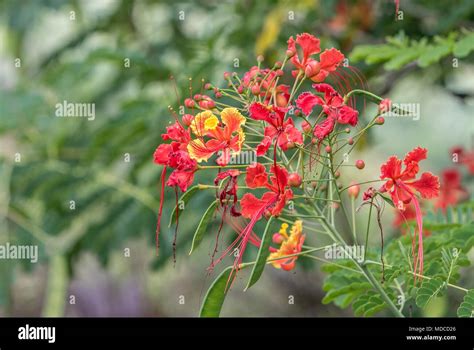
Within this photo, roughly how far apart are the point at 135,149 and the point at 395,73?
90cm

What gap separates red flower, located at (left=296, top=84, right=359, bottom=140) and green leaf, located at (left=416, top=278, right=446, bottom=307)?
0.34 m

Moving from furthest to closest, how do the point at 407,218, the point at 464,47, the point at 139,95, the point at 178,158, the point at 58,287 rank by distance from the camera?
the point at 58,287 → the point at 139,95 → the point at 407,218 → the point at 464,47 → the point at 178,158

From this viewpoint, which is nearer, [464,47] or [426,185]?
[426,185]

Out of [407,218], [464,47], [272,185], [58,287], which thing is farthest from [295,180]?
[58,287]

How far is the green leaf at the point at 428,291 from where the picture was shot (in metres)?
1.37

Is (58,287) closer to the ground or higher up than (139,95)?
closer to the ground

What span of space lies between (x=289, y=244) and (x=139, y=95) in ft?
5.50

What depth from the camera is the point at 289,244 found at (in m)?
1.41

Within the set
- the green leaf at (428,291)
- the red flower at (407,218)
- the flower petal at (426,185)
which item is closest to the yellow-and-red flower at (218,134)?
the flower petal at (426,185)

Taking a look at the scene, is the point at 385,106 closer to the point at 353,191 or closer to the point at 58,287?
the point at 353,191

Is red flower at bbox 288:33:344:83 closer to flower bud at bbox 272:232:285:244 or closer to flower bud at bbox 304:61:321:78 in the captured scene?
flower bud at bbox 304:61:321:78

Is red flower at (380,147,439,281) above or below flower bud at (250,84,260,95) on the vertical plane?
below

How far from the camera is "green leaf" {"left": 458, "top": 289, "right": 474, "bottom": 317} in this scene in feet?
4.43

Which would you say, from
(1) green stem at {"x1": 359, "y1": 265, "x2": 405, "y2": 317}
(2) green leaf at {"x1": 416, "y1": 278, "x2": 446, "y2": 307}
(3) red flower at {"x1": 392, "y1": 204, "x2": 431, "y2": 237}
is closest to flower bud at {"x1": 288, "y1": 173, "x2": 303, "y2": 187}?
(1) green stem at {"x1": 359, "y1": 265, "x2": 405, "y2": 317}
